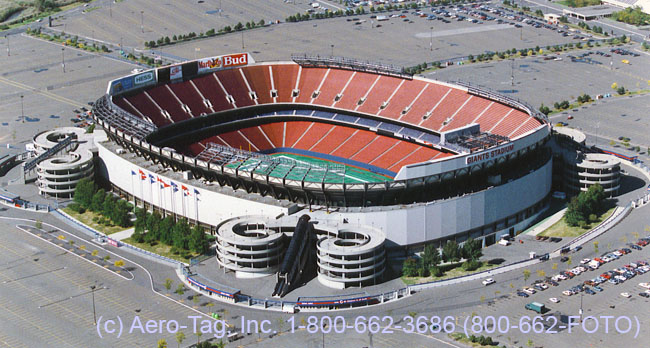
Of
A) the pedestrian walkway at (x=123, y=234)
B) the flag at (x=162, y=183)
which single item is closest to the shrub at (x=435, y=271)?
the flag at (x=162, y=183)

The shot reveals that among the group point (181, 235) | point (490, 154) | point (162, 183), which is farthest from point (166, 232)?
point (490, 154)

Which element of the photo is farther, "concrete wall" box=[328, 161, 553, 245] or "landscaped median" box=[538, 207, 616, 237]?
"landscaped median" box=[538, 207, 616, 237]

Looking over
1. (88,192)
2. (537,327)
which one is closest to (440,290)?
(537,327)

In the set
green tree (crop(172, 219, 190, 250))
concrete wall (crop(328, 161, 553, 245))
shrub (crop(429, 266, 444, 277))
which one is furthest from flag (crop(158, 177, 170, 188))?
shrub (crop(429, 266, 444, 277))

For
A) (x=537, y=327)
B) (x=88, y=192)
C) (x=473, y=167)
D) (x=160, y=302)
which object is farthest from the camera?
(x=88, y=192)

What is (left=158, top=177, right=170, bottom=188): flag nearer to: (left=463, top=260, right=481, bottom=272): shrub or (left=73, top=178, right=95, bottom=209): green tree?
(left=73, top=178, right=95, bottom=209): green tree

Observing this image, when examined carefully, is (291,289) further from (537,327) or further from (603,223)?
(603,223)

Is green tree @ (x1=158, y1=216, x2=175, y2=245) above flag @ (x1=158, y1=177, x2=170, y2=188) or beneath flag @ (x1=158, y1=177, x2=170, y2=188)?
beneath
